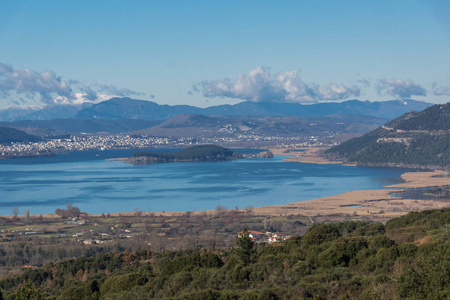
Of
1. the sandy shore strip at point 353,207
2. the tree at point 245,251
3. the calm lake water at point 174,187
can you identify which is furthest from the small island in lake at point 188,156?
the tree at point 245,251

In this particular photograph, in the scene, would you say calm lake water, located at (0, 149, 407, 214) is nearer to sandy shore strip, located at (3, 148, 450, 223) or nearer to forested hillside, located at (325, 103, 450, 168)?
sandy shore strip, located at (3, 148, 450, 223)

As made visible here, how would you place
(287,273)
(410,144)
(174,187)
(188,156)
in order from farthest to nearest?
(188,156) → (410,144) → (174,187) → (287,273)

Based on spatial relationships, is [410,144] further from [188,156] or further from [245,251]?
[245,251]

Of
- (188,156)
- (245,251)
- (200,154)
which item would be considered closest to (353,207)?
(245,251)

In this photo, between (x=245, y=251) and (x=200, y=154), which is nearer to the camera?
(x=245, y=251)

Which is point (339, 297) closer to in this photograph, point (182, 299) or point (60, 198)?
point (182, 299)

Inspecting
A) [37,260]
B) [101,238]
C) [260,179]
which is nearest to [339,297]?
[37,260]
